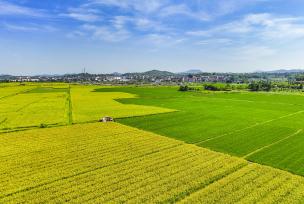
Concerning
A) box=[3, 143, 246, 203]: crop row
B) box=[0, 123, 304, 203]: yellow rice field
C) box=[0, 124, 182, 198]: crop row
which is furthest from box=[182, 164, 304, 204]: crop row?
box=[0, 124, 182, 198]: crop row

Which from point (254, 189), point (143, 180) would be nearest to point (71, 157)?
point (143, 180)

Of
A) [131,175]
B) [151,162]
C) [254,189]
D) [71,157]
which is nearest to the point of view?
[254,189]

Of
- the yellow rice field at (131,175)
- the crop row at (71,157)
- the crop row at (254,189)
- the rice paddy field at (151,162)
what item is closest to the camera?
the crop row at (254,189)

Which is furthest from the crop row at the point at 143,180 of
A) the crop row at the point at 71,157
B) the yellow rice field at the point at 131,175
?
the crop row at the point at 71,157

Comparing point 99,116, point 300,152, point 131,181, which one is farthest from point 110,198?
point 99,116

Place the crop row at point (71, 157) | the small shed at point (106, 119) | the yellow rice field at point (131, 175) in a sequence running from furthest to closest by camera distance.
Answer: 1. the small shed at point (106, 119)
2. the crop row at point (71, 157)
3. the yellow rice field at point (131, 175)

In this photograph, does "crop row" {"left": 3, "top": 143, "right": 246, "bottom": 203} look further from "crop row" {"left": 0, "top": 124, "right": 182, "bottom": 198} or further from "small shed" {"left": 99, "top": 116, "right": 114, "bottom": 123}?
"small shed" {"left": 99, "top": 116, "right": 114, "bottom": 123}

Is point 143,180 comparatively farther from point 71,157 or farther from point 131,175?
point 71,157

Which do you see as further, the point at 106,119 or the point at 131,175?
the point at 106,119

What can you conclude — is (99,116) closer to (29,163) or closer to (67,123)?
(67,123)

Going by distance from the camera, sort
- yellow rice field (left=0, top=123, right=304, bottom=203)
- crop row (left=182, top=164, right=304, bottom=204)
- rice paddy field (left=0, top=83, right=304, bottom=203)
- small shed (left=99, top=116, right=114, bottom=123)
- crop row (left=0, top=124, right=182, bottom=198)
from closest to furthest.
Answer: crop row (left=182, top=164, right=304, bottom=204)
yellow rice field (left=0, top=123, right=304, bottom=203)
rice paddy field (left=0, top=83, right=304, bottom=203)
crop row (left=0, top=124, right=182, bottom=198)
small shed (left=99, top=116, right=114, bottom=123)

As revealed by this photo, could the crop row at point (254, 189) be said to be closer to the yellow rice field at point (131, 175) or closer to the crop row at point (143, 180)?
the yellow rice field at point (131, 175)
